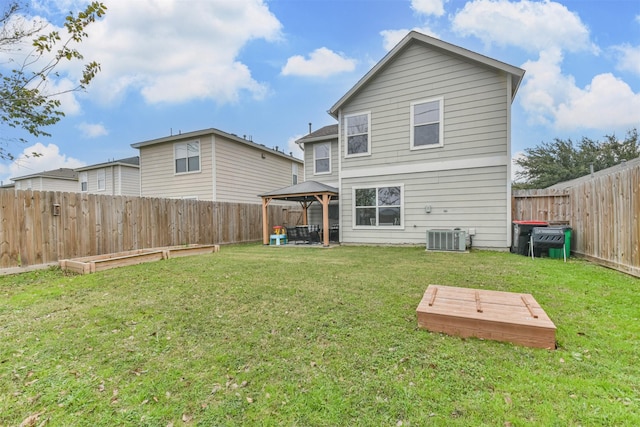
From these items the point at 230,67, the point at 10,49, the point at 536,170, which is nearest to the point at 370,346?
the point at 10,49

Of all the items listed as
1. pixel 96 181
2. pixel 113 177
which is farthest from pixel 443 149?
pixel 96 181

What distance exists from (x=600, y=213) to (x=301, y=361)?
24.2ft

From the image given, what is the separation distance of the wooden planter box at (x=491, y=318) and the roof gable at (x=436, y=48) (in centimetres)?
785

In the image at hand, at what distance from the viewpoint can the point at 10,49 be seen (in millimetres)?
5566

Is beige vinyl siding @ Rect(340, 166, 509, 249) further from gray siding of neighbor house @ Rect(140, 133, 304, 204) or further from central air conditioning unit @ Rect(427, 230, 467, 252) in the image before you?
gray siding of neighbor house @ Rect(140, 133, 304, 204)

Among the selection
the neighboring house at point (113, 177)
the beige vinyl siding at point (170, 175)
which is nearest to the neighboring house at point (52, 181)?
the neighboring house at point (113, 177)

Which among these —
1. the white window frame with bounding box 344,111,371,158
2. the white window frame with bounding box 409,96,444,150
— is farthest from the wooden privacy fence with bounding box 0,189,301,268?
the white window frame with bounding box 409,96,444,150

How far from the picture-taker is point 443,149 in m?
9.40

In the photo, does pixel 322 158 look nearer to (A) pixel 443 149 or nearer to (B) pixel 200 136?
(A) pixel 443 149

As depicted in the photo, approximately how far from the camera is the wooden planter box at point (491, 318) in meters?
2.60

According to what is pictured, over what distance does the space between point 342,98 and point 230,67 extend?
762cm

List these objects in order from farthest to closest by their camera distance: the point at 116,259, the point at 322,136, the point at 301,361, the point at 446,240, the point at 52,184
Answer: the point at 52,184
the point at 322,136
the point at 446,240
the point at 116,259
the point at 301,361

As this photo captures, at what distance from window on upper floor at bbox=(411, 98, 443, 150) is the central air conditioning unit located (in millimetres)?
2885

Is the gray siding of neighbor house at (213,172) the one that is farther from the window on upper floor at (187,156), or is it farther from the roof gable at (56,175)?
the roof gable at (56,175)
